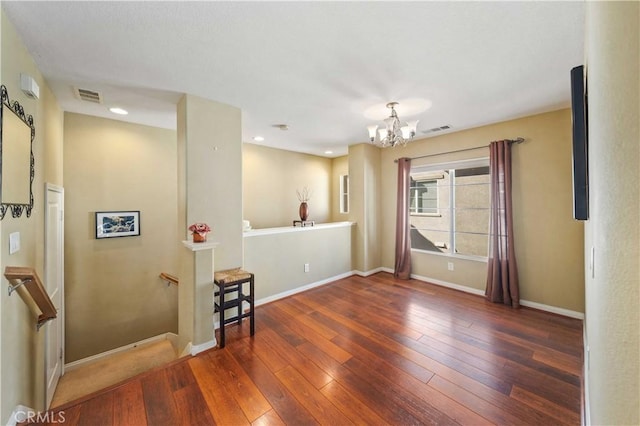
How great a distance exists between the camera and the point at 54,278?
2.72 metres

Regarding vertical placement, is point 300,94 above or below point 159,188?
above

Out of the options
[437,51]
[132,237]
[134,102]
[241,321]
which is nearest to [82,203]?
[132,237]

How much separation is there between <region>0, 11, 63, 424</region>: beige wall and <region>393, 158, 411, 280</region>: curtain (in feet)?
14.8

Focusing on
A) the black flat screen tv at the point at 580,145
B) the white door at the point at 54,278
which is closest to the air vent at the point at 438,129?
the black flat screen tv at the point at 580,145

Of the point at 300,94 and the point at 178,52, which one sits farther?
the point at 300,94

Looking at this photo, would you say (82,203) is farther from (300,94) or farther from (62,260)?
(300,94)

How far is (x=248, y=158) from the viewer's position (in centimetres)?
475

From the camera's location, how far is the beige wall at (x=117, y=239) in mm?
3229

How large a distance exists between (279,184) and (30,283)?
3.93 metres

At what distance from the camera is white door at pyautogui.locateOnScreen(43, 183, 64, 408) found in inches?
94.3

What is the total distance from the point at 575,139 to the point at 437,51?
1.10 metres

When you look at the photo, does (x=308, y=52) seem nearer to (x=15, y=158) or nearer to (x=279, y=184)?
(x=15, y=158)

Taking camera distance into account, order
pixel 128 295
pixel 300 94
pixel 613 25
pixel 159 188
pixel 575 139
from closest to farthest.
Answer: pixel 613 25 < pixel 575 139 < pixel 300 94 < pixel 128 295 < pixel 159 188

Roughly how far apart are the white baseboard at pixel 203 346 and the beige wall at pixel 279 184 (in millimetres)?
2588
